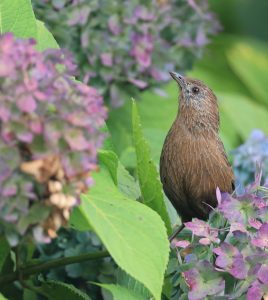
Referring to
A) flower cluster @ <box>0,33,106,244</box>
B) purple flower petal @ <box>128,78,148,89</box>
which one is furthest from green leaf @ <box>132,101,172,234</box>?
purple flower petal @ <box>128,78,148,89</box>

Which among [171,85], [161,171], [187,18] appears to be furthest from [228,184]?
[171,85]

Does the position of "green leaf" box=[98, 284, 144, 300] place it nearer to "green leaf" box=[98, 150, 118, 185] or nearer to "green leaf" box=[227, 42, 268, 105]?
"green leaf" box=[98, 150, 118, 185]

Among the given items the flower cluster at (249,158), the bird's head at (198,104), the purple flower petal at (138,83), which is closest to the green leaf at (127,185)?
the bird's head at (198,104)

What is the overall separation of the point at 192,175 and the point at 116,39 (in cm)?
98

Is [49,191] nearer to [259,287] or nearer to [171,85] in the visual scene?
[259,287]

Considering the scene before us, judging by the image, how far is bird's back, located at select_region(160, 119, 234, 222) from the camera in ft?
10.0

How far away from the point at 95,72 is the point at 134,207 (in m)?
1.78

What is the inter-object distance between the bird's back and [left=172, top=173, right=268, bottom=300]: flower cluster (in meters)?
0.62

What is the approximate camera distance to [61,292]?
7.90 feet

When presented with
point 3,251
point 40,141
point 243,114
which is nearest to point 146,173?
point 3,251

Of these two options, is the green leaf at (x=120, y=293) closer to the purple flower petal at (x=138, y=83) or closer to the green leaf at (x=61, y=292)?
the green leaf at (x=61, y=292)

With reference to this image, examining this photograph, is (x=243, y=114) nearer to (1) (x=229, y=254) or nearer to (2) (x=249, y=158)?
(2) (x=249, y=158)

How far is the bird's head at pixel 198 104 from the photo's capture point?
3262 millimetres

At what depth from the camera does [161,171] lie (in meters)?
3.11
